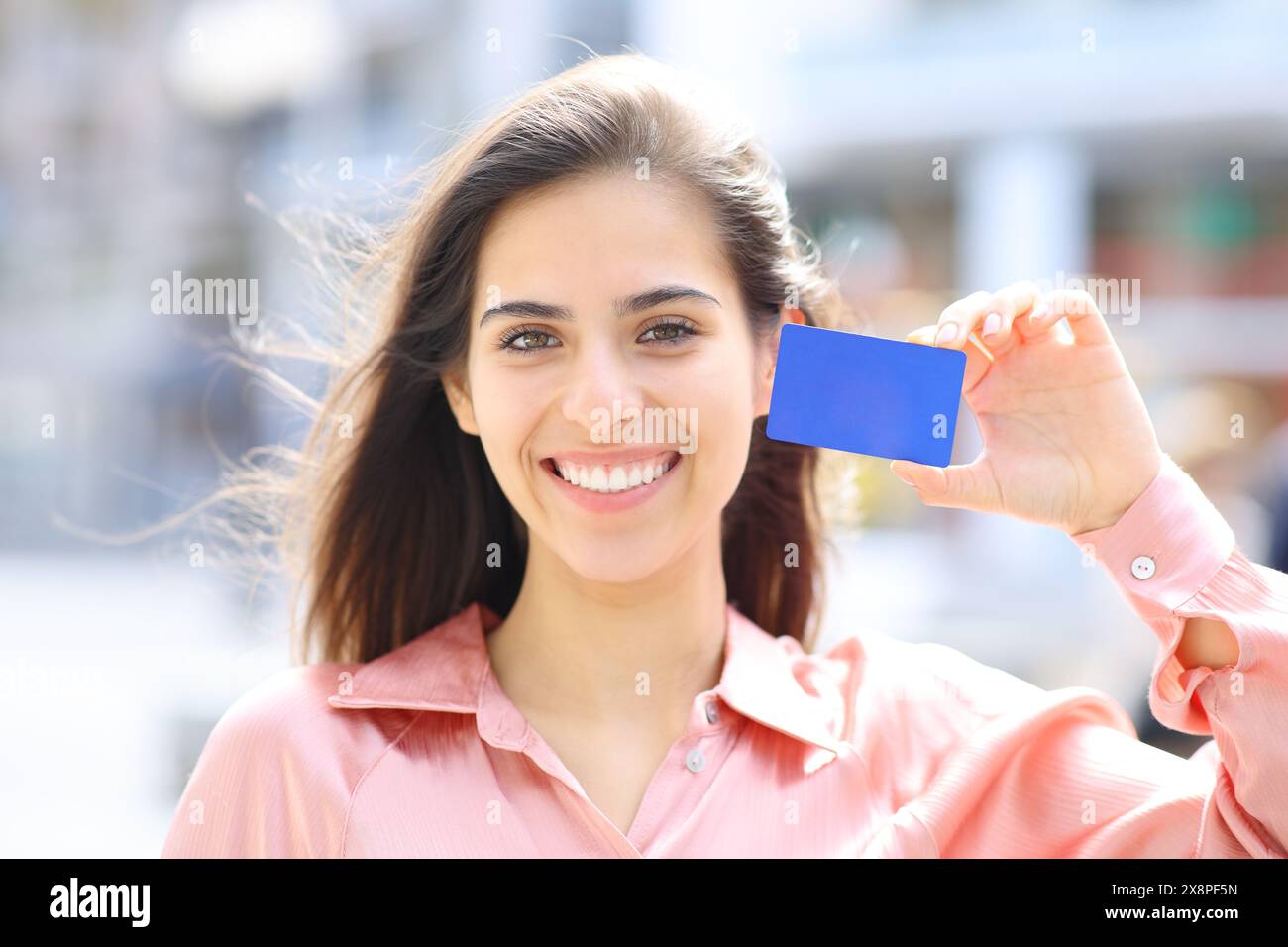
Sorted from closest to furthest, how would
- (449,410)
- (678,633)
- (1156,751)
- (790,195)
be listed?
(1156,751) → (678,633) → (449,410) → (790,195)

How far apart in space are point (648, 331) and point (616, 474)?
177 mm

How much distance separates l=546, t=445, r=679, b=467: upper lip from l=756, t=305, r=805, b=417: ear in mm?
243

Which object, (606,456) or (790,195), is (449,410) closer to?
(606,456)

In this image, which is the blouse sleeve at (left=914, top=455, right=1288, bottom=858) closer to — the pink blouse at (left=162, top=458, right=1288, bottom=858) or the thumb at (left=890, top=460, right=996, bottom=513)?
the pink blouse at (left=162, top=458, right=1288, bottom=858)

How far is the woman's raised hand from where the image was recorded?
1543mm

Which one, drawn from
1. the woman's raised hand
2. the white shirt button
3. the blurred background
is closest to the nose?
the woman's raised hand

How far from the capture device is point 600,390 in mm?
1507

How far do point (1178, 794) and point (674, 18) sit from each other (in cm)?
885

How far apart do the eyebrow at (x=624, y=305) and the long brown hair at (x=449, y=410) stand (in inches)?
5.2

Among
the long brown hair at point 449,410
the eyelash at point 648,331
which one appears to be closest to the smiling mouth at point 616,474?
the eyelash at point 648,331

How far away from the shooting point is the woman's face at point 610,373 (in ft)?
5.04

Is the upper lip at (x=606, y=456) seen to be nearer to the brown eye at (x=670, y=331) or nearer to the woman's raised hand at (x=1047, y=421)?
the brown eye at (x=670, y=331)

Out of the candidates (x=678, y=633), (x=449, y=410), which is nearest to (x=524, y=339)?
(x=449, y=410)
